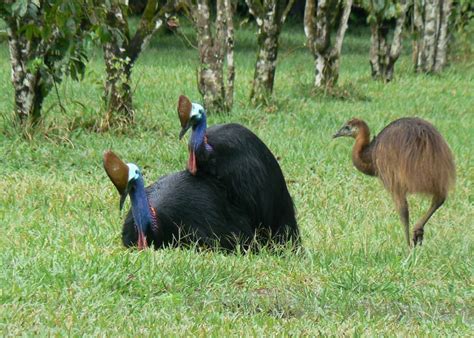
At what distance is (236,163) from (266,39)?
7.34m

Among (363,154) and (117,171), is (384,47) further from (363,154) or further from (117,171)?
(117,171)

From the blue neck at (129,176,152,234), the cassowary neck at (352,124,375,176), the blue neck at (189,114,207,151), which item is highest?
the blue neck at (189,114,207,151)

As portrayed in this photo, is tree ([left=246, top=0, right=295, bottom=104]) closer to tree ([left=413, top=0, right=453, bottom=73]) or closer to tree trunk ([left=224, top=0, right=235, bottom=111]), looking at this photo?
tree trunk ([left=224, top=0, right=235, bottom=111])

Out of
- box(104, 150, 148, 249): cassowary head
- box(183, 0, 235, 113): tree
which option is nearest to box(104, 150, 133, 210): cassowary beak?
box(104, 150, 148, 249): cassowary head

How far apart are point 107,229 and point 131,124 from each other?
4221 mm

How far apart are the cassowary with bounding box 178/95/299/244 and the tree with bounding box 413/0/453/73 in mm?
12403

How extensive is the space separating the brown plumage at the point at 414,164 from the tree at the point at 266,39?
20.8 ft

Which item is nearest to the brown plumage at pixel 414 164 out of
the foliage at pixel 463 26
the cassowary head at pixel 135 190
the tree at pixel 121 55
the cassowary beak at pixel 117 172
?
the cassowary head at pixel 135 190

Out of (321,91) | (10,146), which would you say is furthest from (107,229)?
(321,91)

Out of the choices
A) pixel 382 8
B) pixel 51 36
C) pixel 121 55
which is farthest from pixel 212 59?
pixel 382 8

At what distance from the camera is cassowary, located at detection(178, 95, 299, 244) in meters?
6.61

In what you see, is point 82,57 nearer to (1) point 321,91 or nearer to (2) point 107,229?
(2) point 107,229

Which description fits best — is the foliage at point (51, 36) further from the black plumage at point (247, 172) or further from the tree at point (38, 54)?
the black plumage at point (247, 172)

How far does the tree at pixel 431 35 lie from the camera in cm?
1883
